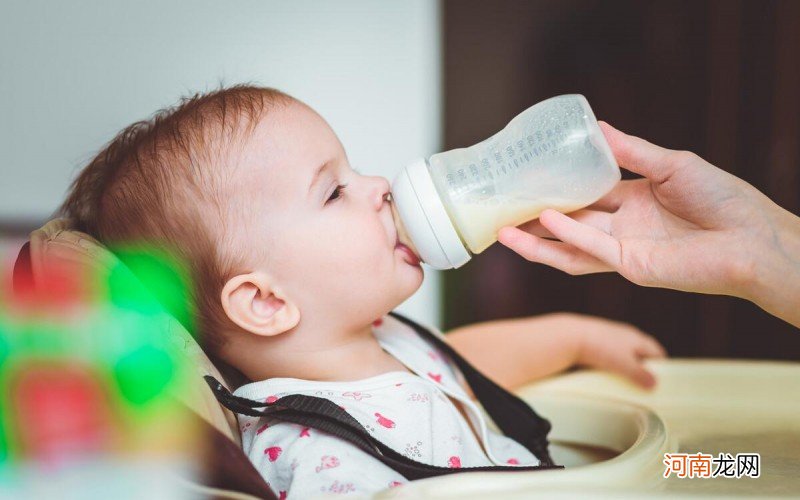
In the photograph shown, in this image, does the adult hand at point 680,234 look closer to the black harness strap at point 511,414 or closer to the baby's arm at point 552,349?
the black harness strap at point 511,414

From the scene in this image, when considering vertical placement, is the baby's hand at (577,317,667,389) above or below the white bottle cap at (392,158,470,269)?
below

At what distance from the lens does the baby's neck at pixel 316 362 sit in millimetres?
879

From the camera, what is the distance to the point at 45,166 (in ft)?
5.27

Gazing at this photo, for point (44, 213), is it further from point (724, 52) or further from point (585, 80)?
point (724, 52)

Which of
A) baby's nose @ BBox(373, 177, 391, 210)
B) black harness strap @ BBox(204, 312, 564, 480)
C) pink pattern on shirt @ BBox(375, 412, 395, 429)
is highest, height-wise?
baby's nose @ BBox(373, 177, 391, 210)

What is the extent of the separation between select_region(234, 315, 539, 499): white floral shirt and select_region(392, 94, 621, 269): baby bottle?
0.58ft

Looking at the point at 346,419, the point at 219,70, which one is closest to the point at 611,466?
the point at 346,419

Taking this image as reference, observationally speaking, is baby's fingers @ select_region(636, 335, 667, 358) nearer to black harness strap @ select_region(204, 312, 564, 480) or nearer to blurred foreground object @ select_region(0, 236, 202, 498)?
black harness strap @ select_region(204, 312, 564, 480)

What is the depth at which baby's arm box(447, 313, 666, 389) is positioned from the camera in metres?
1.17

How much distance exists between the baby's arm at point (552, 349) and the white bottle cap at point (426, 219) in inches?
15.7

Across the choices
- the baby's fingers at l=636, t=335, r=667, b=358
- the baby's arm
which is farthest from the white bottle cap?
the baby's fingers at l=636, t=335, r=667, b=358

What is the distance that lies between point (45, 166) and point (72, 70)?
22 cm

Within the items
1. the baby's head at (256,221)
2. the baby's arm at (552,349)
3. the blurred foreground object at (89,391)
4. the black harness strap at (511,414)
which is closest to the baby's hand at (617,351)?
the baby's arm at (552,349)

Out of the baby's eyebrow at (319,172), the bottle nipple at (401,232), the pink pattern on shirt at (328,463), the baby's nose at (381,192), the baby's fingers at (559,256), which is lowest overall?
the pink pattern on shirt at (328,463)
